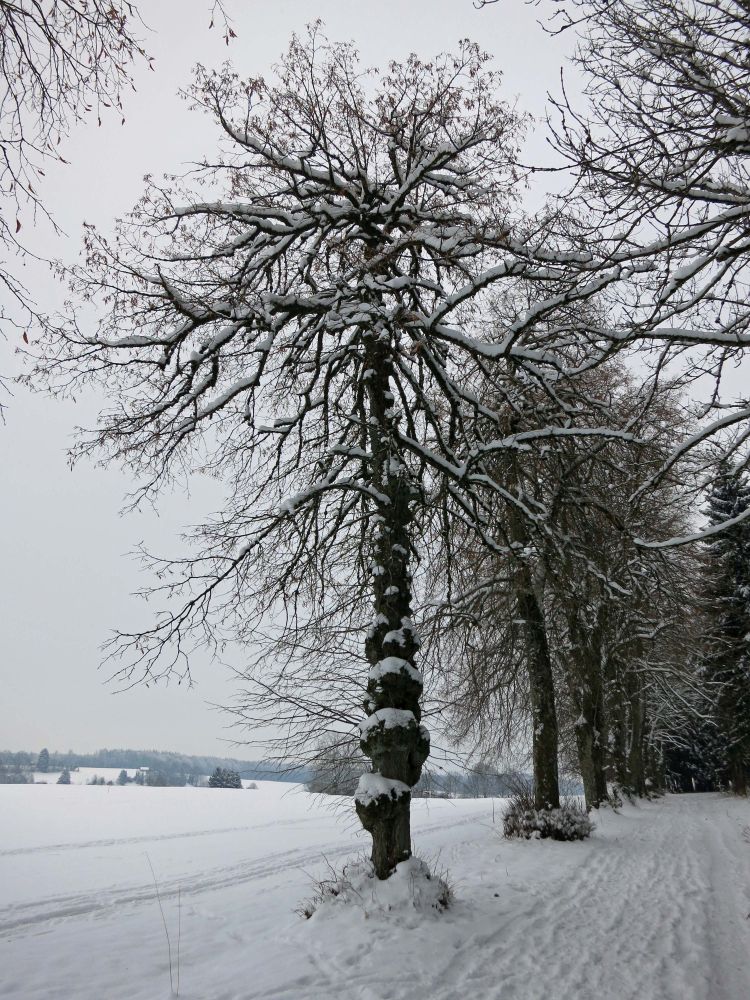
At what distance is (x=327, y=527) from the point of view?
8.05 meters

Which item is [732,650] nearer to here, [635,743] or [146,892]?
[635,743]

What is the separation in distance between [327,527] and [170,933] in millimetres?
4389

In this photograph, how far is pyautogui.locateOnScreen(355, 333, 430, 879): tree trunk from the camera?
596cm

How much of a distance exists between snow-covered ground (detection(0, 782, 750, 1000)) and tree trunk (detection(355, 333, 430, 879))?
70cm

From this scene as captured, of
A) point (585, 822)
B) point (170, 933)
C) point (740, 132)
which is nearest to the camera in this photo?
point (740, 132)

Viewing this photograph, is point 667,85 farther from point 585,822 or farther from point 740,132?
point 585,822

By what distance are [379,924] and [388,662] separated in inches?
84.1

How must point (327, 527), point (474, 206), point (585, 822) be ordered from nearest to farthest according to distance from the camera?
point (474, 206) < point (327, 527) < point (585, 822)

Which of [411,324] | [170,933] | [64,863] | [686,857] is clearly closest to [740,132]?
[411,324]

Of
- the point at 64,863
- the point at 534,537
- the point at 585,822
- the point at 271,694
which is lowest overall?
the point at 64,863

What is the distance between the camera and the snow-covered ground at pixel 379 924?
440 cm

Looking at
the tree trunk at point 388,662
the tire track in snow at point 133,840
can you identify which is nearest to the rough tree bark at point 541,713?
the tree trunk at point 388,662

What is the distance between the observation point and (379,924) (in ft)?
17.0

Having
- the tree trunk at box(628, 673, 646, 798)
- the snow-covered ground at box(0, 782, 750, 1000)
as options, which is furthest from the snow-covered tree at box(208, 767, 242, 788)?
the snow-covered ground at box(0, 782, 750, 1000)
